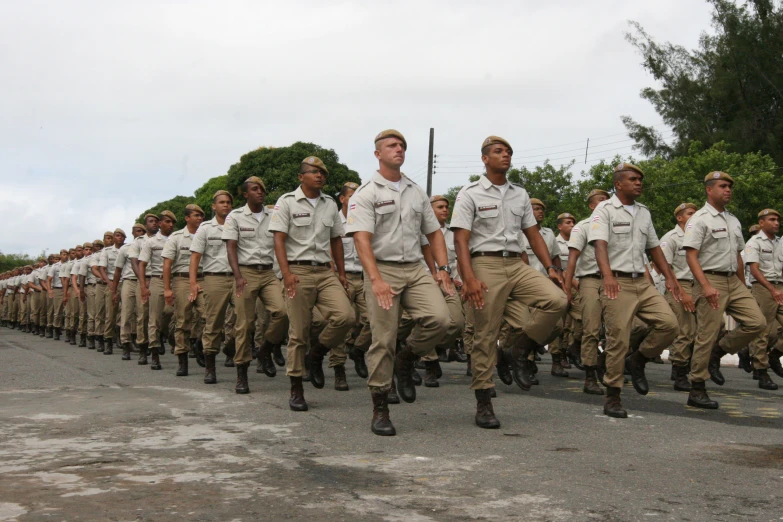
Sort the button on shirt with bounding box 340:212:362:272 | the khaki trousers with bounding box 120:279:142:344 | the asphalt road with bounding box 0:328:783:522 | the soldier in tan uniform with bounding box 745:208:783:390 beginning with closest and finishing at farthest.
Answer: the asphalt road with bounding box 0:328:783:522, the button on shirt with bounding box 340:212:362:272, the soldier in tan uniform with bounding box 745:208:783:390, the khaki trousers with bounding box 120:279:142:344

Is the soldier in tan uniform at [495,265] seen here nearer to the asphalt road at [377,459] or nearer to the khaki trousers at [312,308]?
the asphalt road at [377,459]

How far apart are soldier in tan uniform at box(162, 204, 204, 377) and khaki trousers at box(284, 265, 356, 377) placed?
380 centimetres

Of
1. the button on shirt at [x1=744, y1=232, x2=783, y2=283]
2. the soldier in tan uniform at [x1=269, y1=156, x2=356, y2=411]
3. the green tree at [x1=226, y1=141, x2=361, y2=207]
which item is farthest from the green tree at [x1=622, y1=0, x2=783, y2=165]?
the soldier in tan uniform at [x1=269, y1=156, x2=356, y2=411]

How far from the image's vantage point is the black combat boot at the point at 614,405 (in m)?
7.92

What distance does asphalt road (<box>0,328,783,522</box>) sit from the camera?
15.4 ft

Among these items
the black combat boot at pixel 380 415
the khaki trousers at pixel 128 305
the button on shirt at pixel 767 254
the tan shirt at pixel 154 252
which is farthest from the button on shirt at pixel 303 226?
the khaki trousers at pixel 128 305

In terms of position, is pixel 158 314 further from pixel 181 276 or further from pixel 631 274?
pixel 631 274

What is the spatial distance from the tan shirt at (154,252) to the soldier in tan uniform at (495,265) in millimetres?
7298

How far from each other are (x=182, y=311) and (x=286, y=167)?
4095 centimetres

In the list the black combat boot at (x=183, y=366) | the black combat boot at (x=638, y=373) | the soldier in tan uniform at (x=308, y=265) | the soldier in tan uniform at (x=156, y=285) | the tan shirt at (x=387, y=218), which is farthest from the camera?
the soldier in tan uniform at (x=156, y=285)

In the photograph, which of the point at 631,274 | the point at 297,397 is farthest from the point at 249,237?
the point at 631,274

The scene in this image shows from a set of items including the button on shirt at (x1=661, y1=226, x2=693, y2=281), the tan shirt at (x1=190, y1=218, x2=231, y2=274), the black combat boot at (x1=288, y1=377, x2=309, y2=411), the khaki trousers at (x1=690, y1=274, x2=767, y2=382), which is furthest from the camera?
the button on shirt at (x1=661, y1=226, x2=693, y2=281)

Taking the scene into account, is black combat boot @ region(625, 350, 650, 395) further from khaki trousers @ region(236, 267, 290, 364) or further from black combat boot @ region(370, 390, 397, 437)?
khaki trousers @ region(236, 267, 290, 364)

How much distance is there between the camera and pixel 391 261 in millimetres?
7340
